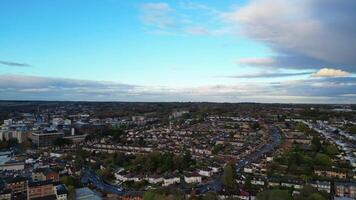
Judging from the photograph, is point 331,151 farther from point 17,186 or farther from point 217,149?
point 17,186

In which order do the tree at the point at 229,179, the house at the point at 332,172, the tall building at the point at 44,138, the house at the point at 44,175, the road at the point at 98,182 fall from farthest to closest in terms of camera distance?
1. the tall building at the point at 44,138
2. the house at the point at 44,175
3. the house at the point at 332,172
4. the road at the point at 98,182
5. the tree at the point at 229,179

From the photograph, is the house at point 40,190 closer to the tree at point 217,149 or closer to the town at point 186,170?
the town at point 186,170

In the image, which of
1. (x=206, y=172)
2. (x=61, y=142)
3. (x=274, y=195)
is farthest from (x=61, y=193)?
(x=61, y=142)

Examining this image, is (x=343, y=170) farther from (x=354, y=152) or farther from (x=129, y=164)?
(x=129, y=164)

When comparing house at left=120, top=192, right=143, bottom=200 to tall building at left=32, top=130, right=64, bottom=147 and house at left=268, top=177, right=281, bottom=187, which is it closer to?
house at left=268, top=177, right=281, bottom=187

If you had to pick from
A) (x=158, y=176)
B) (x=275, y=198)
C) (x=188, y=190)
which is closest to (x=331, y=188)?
(x=275, y=198)

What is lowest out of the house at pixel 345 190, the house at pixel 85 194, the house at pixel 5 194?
the house at pixel 5 194

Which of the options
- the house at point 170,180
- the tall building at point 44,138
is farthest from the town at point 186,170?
the tall building at point 44,138
